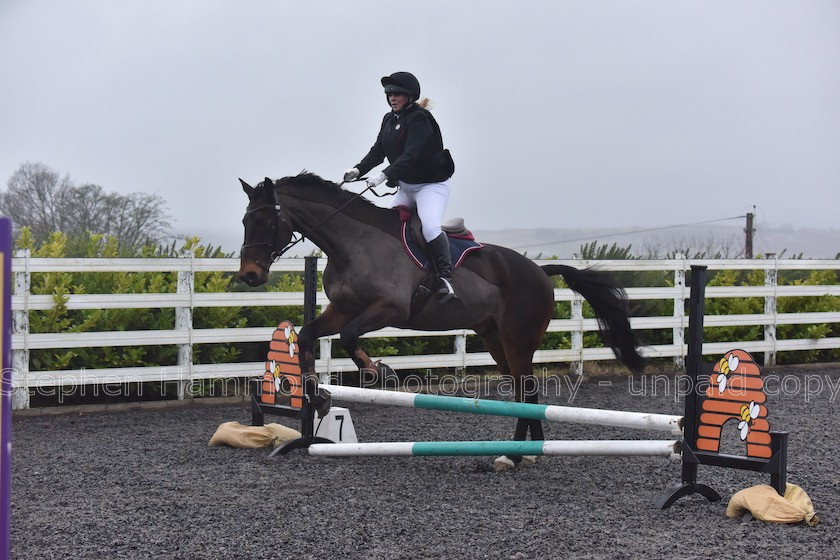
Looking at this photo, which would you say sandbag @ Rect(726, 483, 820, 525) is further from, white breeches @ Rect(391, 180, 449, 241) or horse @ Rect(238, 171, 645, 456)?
white breeches @ Rect(391, 180, 449, 241)

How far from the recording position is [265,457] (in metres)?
5.09

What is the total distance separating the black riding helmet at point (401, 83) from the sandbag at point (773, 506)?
2.87m

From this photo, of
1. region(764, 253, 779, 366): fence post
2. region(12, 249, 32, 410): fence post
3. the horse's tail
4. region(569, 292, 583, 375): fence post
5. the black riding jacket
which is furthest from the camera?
region(764, 253, 779, 366): fence post

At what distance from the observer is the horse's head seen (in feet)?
15.6

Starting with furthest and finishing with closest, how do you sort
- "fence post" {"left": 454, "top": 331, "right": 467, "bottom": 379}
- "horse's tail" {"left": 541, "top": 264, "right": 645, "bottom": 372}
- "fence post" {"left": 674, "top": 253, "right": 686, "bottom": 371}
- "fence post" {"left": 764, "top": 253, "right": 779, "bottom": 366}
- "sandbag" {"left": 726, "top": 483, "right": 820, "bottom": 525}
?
"fence post" {"left": 764, "top": 253, "right": 779, "bottom": 366}
"fence post" {"left": 674, "top": 253, "right": 686, "bottom": 371}
"fence post" {"left": 454, "top": 331, "right": 467, "bottom": 379}
"horse's tail" {"left": 541, "top": 264, "right": 645, "bottom": 372}
"sandbag" {"left": 726, "top": 483, "right": 820, "bottom": 525}

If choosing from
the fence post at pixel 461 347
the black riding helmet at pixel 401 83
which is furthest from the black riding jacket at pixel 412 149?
the fence post at pixel 461 347

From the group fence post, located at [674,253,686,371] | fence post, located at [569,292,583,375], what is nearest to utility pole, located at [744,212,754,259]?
fence post, located at [674,253,686,371]

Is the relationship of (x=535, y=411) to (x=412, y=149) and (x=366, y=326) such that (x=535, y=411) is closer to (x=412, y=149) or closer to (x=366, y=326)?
(x=366, y=326)

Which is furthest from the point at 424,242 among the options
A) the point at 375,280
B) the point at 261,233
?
the point at 261,233

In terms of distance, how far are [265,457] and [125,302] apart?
2618 millimetres

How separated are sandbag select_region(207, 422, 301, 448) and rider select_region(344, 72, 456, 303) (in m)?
1.40

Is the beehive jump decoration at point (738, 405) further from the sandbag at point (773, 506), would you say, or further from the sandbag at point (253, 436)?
the sandbag at point (253, 436)

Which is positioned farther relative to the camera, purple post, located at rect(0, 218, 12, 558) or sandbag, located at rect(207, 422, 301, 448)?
sandbag, located at rect(207, 422, 301, 448)

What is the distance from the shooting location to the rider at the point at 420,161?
4941 millimetres
